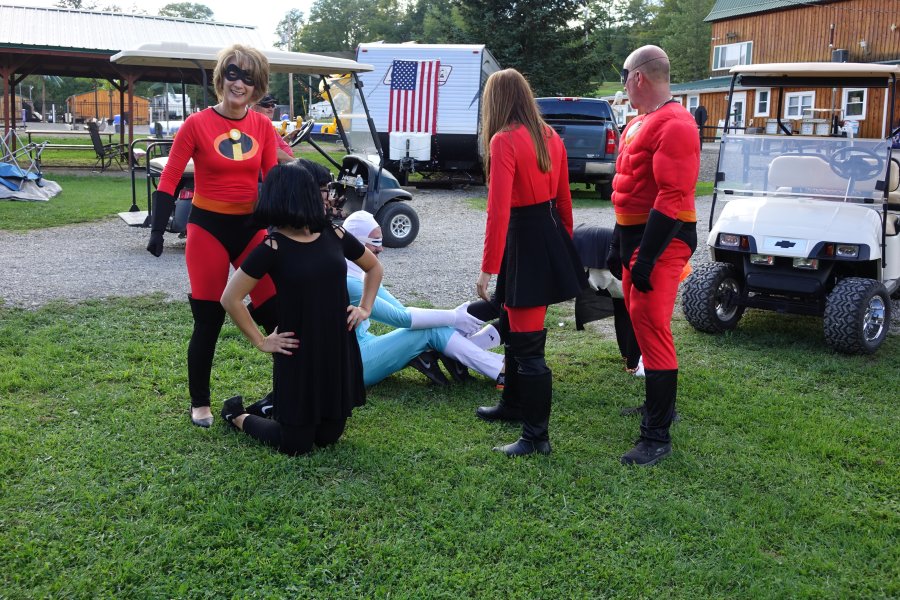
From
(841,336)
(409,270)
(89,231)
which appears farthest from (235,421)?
(89,231)

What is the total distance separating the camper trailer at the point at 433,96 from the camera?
17500 mm

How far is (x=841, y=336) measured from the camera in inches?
226

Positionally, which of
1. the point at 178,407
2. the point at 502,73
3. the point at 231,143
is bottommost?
the point at 178,407

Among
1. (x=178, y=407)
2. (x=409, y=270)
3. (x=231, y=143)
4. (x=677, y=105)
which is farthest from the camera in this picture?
(x=409, y=270)

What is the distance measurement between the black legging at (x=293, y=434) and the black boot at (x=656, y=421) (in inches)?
55.0

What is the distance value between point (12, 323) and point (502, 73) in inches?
170

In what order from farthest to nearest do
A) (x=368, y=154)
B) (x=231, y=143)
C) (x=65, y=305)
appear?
1. (x=368, y=154)
2. (x=65, y=305)
3. (x=231, y=143)

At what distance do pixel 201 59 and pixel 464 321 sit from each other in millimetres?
6004

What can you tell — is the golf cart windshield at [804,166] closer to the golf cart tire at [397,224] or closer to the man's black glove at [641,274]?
the man's black glove at [641,274]

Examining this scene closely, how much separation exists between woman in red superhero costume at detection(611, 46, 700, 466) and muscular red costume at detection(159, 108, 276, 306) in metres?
1.86

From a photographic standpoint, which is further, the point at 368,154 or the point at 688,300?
the point at 368,154

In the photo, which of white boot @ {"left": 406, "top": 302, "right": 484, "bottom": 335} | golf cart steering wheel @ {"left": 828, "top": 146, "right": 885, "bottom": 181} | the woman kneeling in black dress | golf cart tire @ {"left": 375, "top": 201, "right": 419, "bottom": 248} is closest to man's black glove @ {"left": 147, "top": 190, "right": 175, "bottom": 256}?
the woman kneeling in black dress

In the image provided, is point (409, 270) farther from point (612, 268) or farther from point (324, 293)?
point (324, 293)

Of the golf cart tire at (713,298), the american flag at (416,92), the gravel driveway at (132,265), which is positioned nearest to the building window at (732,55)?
the american flag at (416,92)
